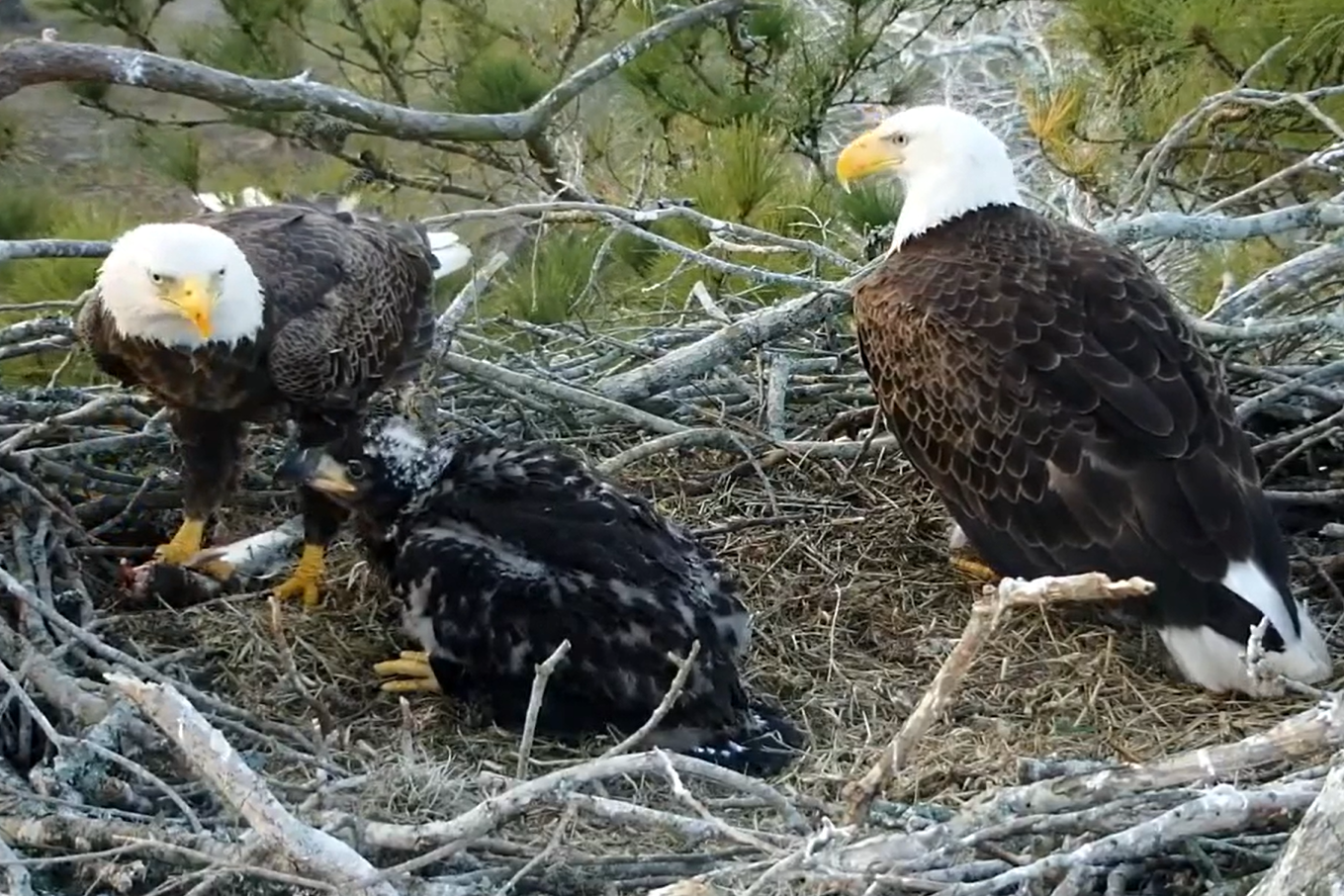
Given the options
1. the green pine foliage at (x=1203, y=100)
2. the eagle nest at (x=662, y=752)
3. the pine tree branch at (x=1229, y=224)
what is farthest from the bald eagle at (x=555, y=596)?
the green pine foliage at (x=1203, y=100)

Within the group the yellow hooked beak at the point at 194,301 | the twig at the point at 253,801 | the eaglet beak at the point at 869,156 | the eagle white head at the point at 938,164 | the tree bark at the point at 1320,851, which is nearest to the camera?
the tree bark at the point at 1320,851

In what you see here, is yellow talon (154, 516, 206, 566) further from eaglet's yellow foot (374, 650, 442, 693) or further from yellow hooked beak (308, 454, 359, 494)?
eaglet's yellow foot (374, 650, 442, 693)

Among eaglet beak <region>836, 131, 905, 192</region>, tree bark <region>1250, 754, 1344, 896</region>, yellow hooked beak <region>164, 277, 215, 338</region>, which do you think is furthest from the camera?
eaglet beak <region>836, 131, 905, 192</region>

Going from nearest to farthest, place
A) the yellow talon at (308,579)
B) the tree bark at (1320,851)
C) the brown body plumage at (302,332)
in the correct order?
1. the tree bark at (1320,851)
2. the brown body plumage at (302,332)
3. the yellow talon at (308,579)

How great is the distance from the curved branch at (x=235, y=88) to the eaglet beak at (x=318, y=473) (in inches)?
30.7

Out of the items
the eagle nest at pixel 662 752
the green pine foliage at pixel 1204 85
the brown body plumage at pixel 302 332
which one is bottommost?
the eagle nest at pixel 662 752

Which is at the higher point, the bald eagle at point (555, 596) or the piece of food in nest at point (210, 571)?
the bald eagle at point (555, 596)

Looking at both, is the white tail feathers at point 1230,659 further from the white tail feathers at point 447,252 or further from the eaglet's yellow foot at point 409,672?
the white tail feathers at point 447,252

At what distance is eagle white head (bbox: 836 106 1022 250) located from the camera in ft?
14.0

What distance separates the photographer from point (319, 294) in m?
4.18

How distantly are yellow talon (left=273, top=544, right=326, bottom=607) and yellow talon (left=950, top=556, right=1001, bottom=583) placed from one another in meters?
1.57

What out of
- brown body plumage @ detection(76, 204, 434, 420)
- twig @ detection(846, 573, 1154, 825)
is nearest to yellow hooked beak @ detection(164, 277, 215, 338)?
brown body plumage @ detection(76, 204, 434, 420)

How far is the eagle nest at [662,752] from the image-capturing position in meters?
2.37

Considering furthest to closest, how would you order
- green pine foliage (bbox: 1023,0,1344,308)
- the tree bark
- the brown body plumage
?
1. green pine foliage (bbox: 1023,0,1344,308)
2. the brown body plumage
3. the tree bark
